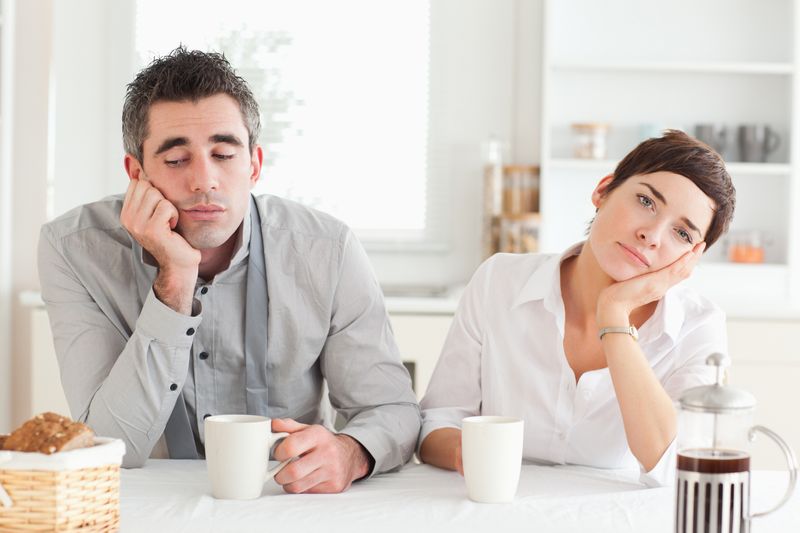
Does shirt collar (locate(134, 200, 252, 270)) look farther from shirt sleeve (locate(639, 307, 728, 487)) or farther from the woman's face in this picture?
shirt sleeve (locate(639, 307, 728, 487))

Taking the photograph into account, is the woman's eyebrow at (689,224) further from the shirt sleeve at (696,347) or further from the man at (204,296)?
the man at (204,296)

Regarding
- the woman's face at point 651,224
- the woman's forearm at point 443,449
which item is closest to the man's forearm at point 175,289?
the woman's forearm at point 443,449

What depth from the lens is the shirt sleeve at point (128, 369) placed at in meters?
1.49

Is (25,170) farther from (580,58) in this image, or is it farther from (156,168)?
(156,168)

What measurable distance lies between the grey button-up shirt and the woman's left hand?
351mm

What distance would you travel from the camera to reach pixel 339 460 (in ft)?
4.39

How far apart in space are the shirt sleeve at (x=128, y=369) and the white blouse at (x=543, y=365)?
1.34 ft

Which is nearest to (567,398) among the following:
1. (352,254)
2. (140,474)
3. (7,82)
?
(352,254)

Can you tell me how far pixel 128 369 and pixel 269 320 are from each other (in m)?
0.29

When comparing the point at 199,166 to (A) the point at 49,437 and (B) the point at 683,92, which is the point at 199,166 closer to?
(A) the point at 49,437

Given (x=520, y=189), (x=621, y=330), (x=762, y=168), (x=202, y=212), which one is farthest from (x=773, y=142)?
(x=202, y=212)

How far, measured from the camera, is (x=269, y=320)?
1717 millimetres

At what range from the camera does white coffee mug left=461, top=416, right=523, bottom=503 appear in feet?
4.05

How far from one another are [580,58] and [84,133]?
1.87 meters
